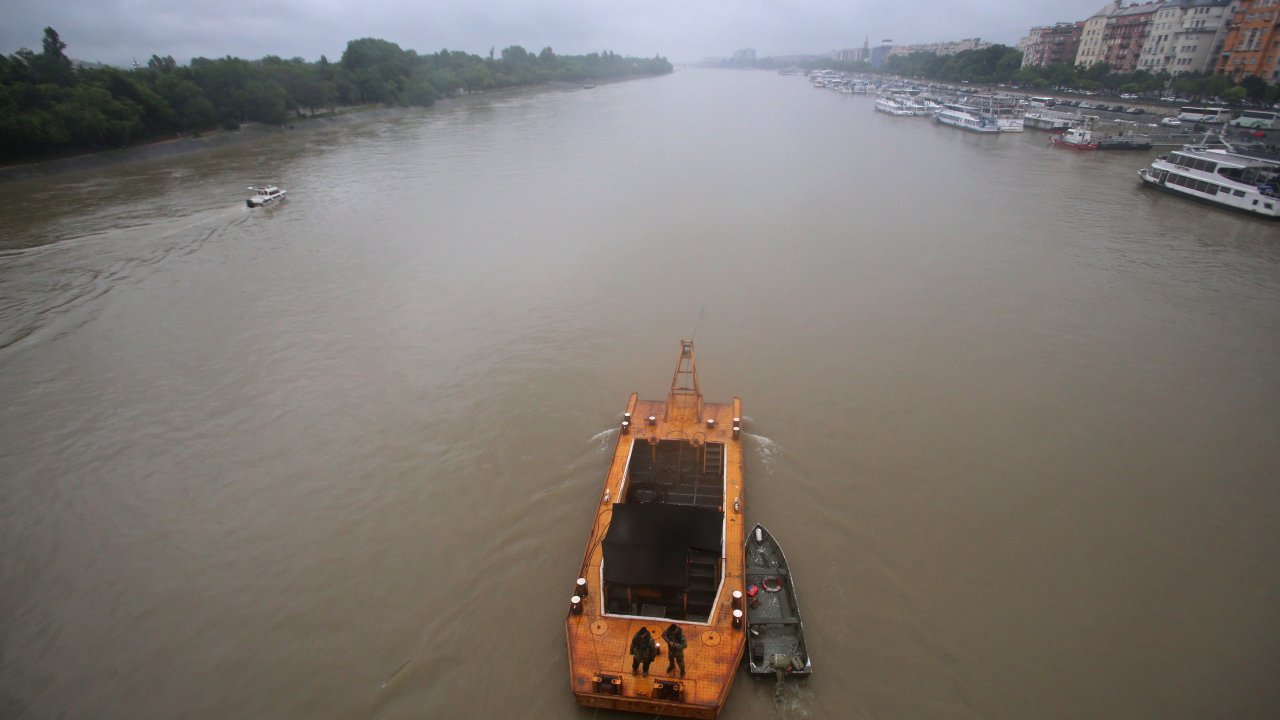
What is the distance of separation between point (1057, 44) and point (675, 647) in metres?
139

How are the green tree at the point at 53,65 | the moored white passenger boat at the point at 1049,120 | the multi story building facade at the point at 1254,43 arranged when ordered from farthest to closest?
the moored white passenger boat at the point at 1049,120 < the multi story building facade at the point at 1254,43 < the green tree at the point at 53,65

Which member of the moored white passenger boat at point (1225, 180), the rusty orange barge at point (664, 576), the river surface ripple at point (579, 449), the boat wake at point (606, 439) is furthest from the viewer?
the moored white passenger boat at point (1225, 180)

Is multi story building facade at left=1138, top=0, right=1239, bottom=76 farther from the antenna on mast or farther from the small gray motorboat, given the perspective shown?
the small gray motorboat

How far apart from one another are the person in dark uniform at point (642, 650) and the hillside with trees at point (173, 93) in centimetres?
5027

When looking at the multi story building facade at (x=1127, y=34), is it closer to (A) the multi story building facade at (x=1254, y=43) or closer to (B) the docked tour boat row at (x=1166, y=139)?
(A) the multi story building facade at (x=1254, y=43)

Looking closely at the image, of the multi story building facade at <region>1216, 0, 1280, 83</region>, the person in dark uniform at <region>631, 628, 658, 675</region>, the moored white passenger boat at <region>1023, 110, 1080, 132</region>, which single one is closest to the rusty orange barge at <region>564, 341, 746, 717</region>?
the person in dark uniform at <region>631, 628, 658, 675</region>

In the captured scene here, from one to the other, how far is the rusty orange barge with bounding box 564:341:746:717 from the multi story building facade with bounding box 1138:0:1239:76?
9297 cm

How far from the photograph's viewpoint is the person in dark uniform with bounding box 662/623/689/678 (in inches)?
298

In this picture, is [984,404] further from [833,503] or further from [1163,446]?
[833,503]

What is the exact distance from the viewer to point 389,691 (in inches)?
330

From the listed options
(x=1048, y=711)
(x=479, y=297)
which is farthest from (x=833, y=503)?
(x=479, y=297)

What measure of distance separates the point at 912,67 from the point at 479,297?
176 meters

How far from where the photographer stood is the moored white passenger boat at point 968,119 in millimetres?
61312

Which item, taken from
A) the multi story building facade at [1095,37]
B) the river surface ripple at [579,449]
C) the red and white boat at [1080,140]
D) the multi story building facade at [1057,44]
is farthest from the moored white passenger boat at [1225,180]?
the multi story building facade at [1057,44]
